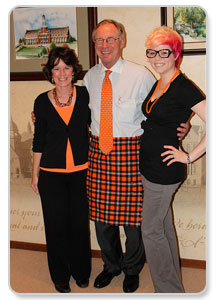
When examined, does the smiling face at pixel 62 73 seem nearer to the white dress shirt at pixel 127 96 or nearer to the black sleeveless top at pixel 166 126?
the white dress shirt at pixel 127 96

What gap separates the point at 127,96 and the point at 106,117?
179 millimetres

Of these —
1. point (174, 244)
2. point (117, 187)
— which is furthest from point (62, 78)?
point (174, 244)

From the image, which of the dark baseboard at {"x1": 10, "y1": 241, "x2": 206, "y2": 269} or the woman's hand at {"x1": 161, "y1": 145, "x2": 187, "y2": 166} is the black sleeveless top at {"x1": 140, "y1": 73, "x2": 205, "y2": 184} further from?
the dark baseboard at {"x1": 10, "y1": 241, "x2": 206, "y2": 269}

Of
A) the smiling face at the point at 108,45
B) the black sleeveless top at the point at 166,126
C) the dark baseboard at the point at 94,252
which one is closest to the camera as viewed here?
the black sleeveless top at the point at 166,126

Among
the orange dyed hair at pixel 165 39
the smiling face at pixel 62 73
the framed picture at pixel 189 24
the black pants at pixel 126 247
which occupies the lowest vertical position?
the black pants at pixel 126 247

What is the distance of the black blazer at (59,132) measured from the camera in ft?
6.73

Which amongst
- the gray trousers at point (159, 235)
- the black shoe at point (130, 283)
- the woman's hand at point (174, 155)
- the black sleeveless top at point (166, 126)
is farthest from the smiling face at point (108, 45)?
the black shoe at point (130, 283)

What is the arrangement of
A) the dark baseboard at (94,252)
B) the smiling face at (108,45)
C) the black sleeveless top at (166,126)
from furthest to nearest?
1. the dark baseboard at (94,252)
2. the smiling face at (108,45)
3. the black sleeveless top at (166,126)

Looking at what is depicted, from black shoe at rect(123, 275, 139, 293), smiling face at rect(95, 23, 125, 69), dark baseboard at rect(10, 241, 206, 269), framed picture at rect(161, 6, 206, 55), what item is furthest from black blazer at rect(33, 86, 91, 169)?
dark baseboard at rect(10, 241, 206, 269)

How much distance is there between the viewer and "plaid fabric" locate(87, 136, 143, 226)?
2072 millimetres

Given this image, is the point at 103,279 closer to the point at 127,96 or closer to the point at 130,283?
the point at 130,283

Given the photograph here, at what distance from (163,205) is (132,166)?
328 mm

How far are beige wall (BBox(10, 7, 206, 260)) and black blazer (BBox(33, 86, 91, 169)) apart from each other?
0.57 meters

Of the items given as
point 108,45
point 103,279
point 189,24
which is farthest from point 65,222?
point 189,24
